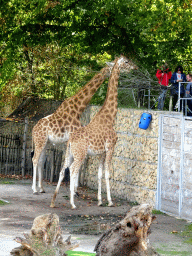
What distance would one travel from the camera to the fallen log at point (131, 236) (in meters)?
4.89

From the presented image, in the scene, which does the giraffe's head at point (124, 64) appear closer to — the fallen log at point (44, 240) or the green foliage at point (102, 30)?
the green foliage at point (102, 30)

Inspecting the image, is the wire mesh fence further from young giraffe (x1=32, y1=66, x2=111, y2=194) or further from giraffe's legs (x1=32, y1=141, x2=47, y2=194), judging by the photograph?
young giraffe (x1=32, y1=66, x2=111, y2=194)

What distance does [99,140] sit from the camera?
11383 mm

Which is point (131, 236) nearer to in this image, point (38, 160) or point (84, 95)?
point (84, 95)

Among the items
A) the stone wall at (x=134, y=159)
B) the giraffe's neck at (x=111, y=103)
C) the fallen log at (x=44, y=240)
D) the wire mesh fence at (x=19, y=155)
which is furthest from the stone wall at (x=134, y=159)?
the fallen log at (x=44, y=240)

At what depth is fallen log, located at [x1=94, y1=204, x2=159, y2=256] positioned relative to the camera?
4.89 meters

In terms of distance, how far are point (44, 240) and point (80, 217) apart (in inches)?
200

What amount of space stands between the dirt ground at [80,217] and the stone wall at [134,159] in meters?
0.40

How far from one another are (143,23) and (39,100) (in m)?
5.32

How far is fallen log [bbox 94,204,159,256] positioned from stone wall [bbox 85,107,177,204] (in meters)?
6.09

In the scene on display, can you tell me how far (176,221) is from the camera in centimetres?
998

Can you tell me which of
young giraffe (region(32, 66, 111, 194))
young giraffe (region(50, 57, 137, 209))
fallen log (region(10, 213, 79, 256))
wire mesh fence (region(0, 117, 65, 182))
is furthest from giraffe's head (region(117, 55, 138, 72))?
fallen log (region(10, 213, 79, 256))

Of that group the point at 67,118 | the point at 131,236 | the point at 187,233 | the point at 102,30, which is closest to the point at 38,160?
the point at 67,118

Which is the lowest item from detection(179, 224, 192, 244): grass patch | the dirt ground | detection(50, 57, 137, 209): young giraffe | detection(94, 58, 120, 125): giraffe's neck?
detection(179, 224, 192, 244): grass patch
